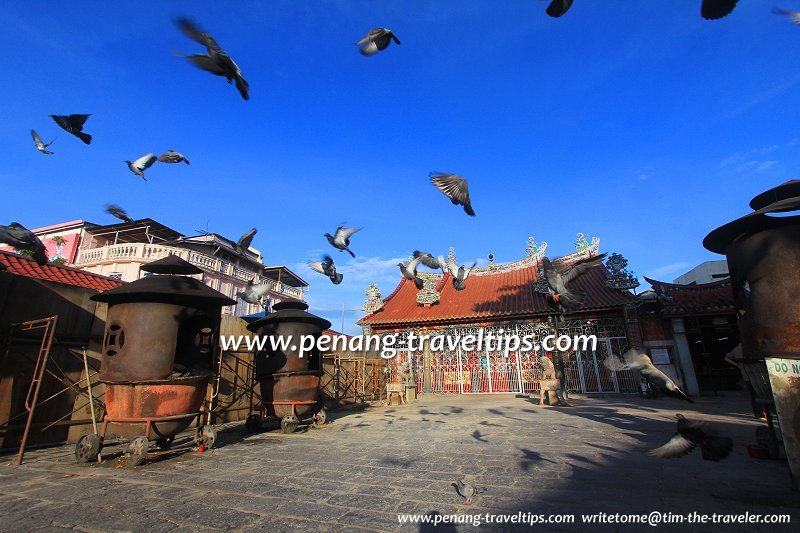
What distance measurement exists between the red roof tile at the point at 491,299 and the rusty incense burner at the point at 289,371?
36.4 feet

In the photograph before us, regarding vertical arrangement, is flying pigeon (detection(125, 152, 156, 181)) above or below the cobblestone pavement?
above

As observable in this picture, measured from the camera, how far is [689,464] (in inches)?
186

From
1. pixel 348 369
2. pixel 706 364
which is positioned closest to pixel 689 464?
pixel 348 369

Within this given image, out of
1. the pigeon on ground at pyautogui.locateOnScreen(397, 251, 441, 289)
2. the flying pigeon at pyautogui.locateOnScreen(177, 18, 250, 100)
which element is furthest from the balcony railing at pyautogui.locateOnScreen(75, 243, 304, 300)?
the flying pigeon at pyautogui.locateOnScreen(177, 18, 250, 100)

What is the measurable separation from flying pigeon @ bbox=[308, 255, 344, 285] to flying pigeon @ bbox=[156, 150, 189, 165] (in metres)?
3.62

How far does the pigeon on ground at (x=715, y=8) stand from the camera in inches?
131

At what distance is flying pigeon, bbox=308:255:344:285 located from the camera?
9445 mm

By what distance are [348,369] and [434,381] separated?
19.5ft

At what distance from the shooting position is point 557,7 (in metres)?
3.58

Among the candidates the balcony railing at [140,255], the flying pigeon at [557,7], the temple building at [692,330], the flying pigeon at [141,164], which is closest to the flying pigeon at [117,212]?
the flying pigeon at [141,164]

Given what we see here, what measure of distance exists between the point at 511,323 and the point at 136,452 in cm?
1582

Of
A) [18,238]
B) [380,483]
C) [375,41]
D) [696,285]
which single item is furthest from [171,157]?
[696,285]

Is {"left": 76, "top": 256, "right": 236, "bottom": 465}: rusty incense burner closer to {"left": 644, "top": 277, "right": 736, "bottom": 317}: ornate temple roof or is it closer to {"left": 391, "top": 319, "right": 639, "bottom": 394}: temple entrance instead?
{"left": 391, "top": 319, "right": 639, "bottom": 394}: temple entrance

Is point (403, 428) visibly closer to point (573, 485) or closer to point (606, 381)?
point (573, 485)
